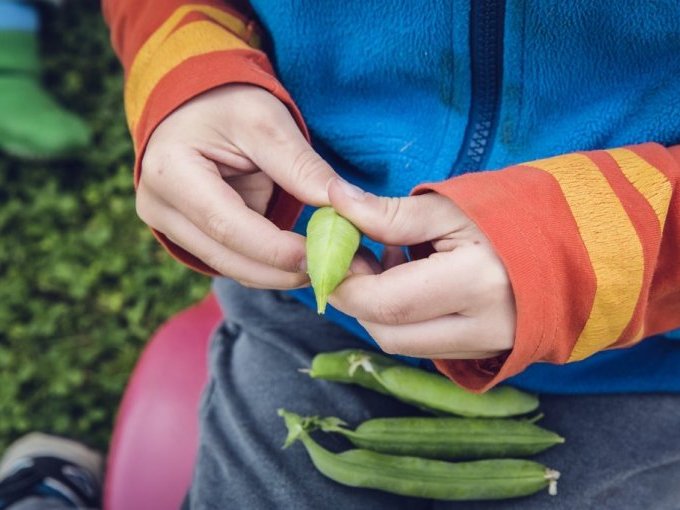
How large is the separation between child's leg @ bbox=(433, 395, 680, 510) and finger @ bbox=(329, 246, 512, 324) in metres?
0.37

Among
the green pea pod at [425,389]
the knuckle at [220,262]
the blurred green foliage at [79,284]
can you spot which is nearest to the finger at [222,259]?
the knuckle at [220,262]

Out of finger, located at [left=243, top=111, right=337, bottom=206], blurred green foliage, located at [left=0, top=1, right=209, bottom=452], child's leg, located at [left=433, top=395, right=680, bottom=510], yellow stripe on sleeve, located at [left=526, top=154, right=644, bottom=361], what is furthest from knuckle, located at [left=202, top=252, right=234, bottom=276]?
blurred green foliage, located at [left=0, top=1, right=209, bottom=452]

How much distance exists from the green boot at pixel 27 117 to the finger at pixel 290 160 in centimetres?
134

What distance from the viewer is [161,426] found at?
4.39ft

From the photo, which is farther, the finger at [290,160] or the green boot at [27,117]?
the green boot at [27,117]

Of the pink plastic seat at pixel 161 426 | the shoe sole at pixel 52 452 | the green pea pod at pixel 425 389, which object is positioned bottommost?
the shoe sole at pixel 52 452

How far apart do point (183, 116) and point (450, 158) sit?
0.34m

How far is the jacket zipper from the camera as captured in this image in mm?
847

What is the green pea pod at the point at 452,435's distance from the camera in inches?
37.8

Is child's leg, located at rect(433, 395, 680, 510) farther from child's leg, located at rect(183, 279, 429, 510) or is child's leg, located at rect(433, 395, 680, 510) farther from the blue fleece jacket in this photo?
child's leg, located at rect(183, 279, 429, 510)

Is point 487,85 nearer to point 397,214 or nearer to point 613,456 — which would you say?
point 397,214

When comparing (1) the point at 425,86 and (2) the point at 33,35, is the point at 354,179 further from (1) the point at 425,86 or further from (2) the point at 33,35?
(2) the point at 33,35

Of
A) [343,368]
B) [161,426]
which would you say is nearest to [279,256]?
[343,368]

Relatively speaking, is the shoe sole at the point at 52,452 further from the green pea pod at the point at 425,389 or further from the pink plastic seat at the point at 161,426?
the green pea pod at the point at 425,389
